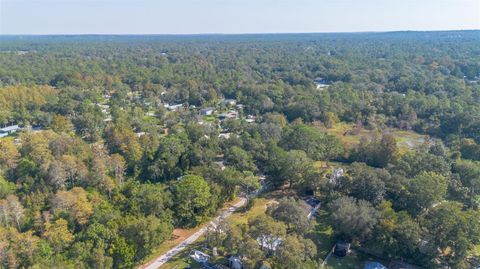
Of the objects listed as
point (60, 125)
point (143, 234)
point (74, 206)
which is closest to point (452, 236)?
point (143, 234)

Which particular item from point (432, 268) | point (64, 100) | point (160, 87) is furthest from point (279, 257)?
point (160, 87)

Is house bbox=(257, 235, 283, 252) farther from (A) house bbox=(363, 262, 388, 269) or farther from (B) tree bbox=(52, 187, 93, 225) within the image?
A: (B) tree bbox=(52, 187, 93, 225)

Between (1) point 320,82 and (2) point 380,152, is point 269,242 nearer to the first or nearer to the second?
(2) point 380,152

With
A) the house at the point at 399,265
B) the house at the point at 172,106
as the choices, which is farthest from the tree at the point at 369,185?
the house at the point at 172,106

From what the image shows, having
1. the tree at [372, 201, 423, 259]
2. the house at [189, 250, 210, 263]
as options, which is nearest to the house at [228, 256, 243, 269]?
the house at [189, 250, 210, 263]

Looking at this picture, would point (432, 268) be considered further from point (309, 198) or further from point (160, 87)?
point (160, 87)
